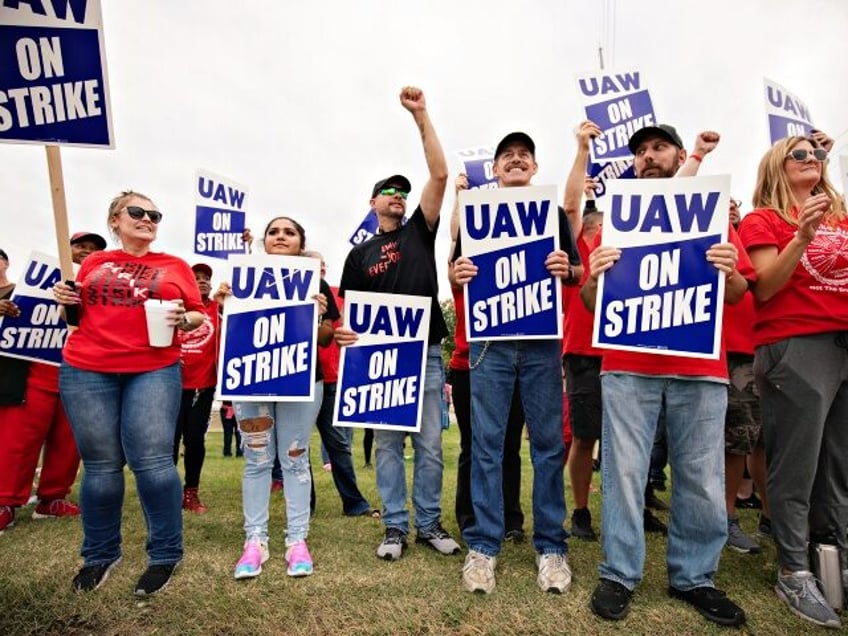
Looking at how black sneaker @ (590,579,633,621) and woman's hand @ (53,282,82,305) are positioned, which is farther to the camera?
woman's hand @ (53,282,82,305)

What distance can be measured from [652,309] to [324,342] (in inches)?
89.8

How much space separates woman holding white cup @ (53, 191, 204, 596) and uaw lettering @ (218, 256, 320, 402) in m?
0.35

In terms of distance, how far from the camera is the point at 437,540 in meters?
3.67

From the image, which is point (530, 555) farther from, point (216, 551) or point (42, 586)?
point (42, 586)

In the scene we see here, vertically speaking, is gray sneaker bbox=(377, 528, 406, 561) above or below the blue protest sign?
below

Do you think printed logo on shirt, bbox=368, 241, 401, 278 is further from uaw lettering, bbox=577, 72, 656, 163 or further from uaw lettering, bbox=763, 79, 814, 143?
uaw lettering, bbox=763, 79, 814, 143

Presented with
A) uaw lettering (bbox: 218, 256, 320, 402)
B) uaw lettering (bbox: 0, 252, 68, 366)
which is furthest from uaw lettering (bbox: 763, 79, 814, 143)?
uaw lettering (bbox: 0, 252, 68, 366)

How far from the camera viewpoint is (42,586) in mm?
3029

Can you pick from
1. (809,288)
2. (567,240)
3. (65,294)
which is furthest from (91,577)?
(809,288)

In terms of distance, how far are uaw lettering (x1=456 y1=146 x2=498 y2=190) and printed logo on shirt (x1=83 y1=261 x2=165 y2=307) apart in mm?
3017

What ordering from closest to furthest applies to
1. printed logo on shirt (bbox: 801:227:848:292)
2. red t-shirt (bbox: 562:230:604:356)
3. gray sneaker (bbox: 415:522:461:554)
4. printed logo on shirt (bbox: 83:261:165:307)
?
printed logo on shirt (bbox: 801:227:848:292) < printed logo on shirt (bbox: 83:261:165:307) < gray sneaker (bbox: 415:522:461:554) < red t-shirt (bbox: 562:230:604:356)

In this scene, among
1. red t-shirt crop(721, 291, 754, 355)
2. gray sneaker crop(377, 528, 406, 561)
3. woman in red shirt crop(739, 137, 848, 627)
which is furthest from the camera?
red t-shirt crop(721, 291, 754, 355)

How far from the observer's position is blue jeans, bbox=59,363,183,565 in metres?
3.13

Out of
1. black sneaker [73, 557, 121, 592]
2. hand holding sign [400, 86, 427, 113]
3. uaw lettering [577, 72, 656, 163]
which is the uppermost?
uaw lettering [577, 72, 656, 163]
